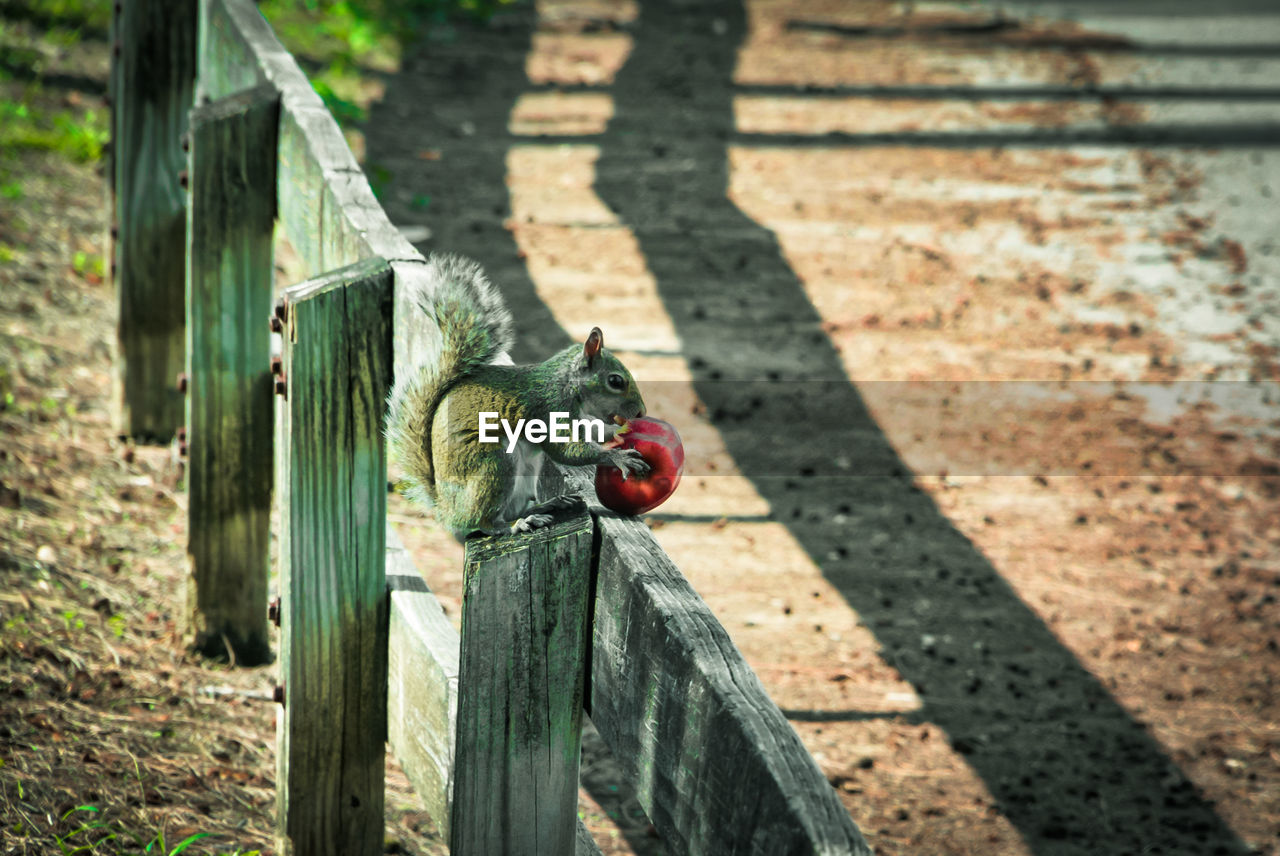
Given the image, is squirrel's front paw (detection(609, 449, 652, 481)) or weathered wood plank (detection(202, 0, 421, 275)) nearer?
squirrel's front paw (detection(609, 449, 652, 481))

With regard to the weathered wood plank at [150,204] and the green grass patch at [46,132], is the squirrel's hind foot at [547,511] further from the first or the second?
the green grass patch at [46,132]

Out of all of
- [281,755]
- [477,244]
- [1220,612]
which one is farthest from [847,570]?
[477,244]

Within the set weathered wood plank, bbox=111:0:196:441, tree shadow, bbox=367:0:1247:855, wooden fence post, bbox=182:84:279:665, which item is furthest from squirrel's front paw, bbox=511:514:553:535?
weathered wood plank, bbox=111:0:196:441

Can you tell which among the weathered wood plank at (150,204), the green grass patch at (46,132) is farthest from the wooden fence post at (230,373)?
the green grass patch at (46,132)

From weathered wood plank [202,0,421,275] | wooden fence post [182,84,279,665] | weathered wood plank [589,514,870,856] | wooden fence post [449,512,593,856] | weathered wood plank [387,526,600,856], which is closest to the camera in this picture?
weathered wood plank [589,514,870,856]

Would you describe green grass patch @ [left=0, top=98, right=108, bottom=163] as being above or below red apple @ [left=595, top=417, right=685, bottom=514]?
above

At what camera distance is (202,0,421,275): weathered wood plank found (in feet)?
8.01

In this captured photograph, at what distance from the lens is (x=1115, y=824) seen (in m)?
3.40

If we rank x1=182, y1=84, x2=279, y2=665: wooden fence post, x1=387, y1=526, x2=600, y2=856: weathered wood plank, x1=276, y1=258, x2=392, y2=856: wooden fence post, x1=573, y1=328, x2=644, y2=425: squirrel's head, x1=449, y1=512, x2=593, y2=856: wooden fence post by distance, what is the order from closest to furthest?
1. x1=449, y1=512, x2=593, y2=856: wooden fence post
2. x1=573, y1=328, x2=644, y2=425: squirrel's head
3. x1=387, y1=526, x2=600, y2=856: weathered wood plank
4. x1=276, y1=258, x2=392, y2=856: wooden fence post
5. x1=182, y1=84, x2=279, y2=665: wooden fence post

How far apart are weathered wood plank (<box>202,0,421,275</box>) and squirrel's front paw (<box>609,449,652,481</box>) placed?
0.77 meters

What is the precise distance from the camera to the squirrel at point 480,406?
6.21ft

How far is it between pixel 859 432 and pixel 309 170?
3234 mm

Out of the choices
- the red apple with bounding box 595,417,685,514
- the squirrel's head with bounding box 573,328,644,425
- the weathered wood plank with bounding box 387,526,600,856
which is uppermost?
the squirrel's head with bounding box 573,328,644,425

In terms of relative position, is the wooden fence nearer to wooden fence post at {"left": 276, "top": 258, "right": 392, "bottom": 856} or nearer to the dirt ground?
wooden fence post at {"left": 276, "top": 258, "right": 392, "bottom": 856}
